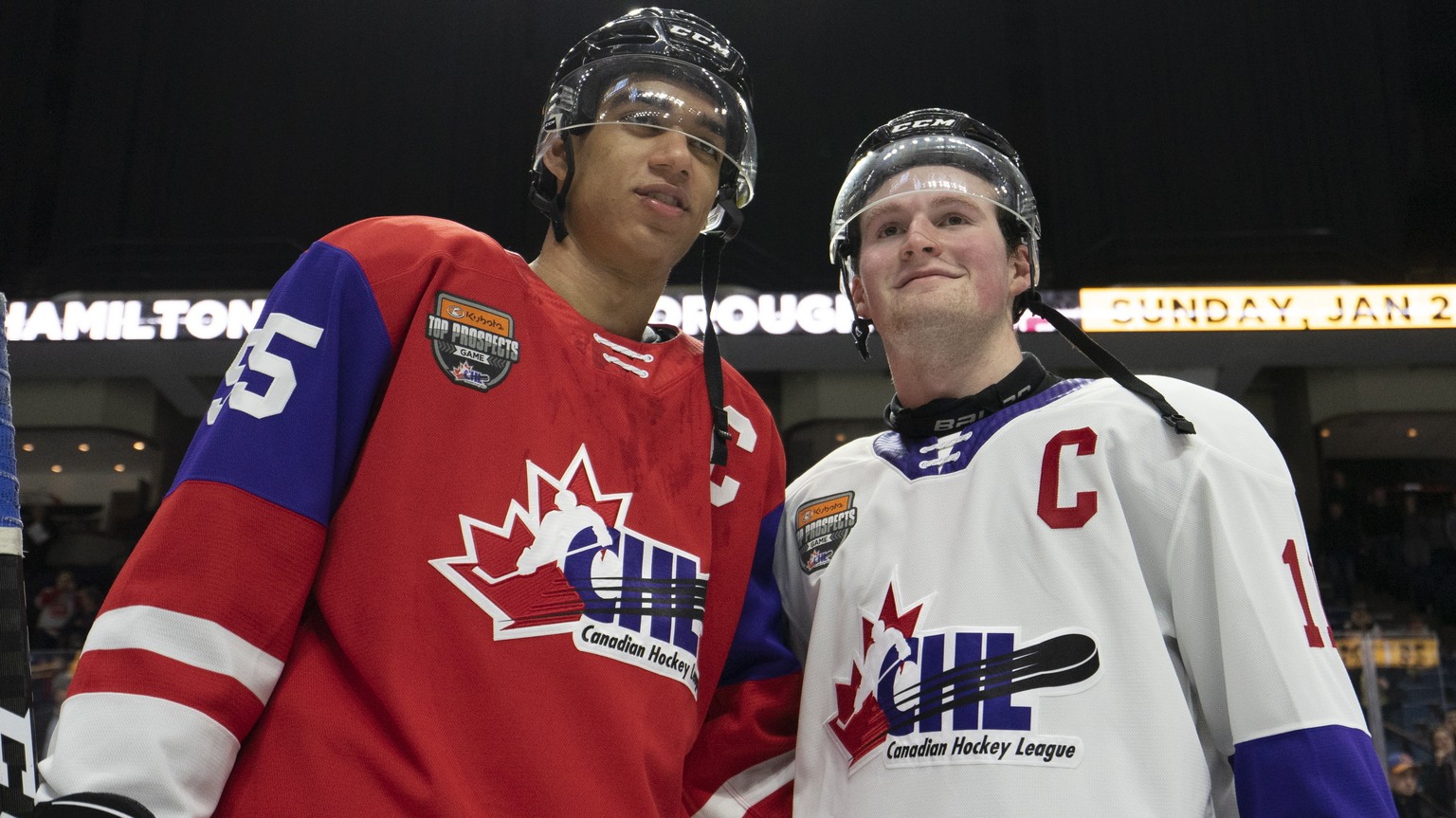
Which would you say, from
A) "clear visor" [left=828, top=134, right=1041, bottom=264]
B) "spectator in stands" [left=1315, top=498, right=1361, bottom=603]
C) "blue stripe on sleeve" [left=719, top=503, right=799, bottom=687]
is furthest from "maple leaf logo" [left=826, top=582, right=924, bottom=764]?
"spectator in stands" [left=1315, top=498, right=1361, bottom=603]

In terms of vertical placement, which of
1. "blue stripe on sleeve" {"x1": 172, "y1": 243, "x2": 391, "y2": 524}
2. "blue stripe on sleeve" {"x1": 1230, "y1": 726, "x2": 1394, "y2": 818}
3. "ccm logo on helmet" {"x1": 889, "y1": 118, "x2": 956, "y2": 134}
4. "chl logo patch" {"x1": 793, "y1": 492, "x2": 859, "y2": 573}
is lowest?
"blue stripe on sleeve" {"x1": 1230, "y1": 726, "x2": 1394, "y2": 818}

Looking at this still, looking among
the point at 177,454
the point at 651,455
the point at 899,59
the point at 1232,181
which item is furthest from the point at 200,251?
the point at 651,455

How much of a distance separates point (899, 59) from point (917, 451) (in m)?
11.8

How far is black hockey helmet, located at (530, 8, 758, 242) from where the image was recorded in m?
1.93

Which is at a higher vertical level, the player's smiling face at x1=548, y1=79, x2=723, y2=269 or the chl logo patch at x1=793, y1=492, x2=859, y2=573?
the player's smiling face at x1=548, y1=79, x2=723, y2=269

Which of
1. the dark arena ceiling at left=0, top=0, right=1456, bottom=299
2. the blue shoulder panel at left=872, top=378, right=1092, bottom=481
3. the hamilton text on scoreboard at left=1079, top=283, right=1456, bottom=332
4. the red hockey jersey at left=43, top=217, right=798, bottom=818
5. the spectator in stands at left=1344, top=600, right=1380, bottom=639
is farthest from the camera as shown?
the dark arena ceiling at left=0, top=0, right=1456, bottom=299

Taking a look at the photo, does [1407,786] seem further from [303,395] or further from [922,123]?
[303,395]

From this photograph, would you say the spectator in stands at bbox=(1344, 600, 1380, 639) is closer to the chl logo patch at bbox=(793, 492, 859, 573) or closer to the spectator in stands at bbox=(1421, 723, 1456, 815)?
the spectator in stands at bbox=(1421, 723, 1456, 815)

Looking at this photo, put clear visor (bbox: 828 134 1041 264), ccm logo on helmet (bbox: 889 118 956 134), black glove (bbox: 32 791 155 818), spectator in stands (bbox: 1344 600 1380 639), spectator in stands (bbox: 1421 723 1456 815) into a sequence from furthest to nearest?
spectator in stands (bbox: 1344 600 1380 639) → spectator in stands (bbox: 1421 723 1456 815) → ccm logo on helmet (bbox: 889 118 956 134) → clear visor (bbox: 828 134 1041 264) → black glove (bbox: 32 791 155 818)

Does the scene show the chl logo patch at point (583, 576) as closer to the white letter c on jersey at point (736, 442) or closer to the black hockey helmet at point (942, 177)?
the white letter c on jersey at point (736, 442)

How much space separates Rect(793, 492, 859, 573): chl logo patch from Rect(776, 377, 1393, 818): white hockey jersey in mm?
70

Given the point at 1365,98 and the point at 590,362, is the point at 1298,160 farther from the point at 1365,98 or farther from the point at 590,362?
the point at 590,362

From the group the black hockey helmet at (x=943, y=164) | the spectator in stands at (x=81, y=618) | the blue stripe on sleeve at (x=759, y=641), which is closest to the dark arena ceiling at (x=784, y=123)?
the spectator in stands at (x=81, y=618)

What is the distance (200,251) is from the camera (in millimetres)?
11602
